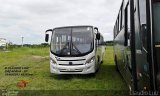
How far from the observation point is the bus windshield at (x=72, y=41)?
17.8 metres

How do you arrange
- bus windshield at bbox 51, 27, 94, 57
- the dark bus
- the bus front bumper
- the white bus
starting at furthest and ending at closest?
bus windshield at bbox 51, 27, 94, 57, the white bus, the bus front bumper, the dark bus

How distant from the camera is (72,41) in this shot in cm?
1805

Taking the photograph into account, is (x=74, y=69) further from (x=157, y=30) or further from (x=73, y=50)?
(x=157, y=30)

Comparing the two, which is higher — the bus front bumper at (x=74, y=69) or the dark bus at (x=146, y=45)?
the dark bus at (x=146, y=45)

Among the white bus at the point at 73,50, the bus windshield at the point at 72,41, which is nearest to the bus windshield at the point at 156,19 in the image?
the white bus at the point at 73,50

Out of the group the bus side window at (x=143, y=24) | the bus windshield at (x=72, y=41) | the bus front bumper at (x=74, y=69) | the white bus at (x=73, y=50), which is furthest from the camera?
the bus windshield at (x=72, y=41)

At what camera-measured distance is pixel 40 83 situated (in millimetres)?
15828

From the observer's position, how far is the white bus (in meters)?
17.5

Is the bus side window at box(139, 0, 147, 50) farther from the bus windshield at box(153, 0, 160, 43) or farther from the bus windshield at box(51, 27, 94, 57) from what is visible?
the bus windshield at box(51, 27, 94, 57)

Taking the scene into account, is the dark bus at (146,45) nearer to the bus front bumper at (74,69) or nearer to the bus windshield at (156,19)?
the bus windshield at (156,19)

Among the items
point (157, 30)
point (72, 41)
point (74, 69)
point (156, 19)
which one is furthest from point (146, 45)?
point (72, 41)

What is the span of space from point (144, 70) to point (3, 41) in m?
94.2

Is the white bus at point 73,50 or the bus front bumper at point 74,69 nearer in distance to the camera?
the bus front bumper at point 74,69

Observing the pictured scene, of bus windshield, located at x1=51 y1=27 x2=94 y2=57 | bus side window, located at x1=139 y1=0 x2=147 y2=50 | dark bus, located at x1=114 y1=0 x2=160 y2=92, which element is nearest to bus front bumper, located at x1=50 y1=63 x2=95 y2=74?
bus windshield, located at x1=51 y1=27 x2=94 y2=57
